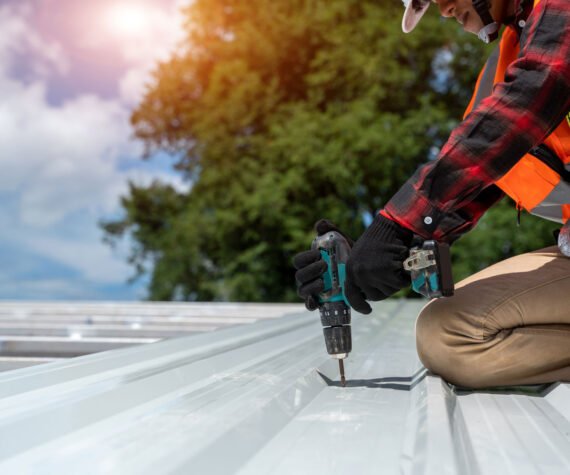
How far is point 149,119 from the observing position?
14.3 meters

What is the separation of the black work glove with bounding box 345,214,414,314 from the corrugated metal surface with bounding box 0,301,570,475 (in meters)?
0.28

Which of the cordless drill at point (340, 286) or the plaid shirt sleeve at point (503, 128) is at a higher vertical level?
the plaid shirt sleeve at point (503, 128)

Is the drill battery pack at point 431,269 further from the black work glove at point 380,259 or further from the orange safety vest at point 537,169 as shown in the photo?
the orange safety vest at point 537,169

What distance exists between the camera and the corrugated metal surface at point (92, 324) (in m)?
2.54

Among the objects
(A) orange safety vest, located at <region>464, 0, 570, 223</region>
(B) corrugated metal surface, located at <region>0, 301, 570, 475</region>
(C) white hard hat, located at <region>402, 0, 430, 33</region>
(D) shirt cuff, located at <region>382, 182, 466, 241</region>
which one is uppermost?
(C) white hard hat, located at <region>402, 0, 430, 33</region>

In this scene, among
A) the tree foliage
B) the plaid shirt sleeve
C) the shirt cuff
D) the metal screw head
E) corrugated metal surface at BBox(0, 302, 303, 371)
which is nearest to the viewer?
the plaid shirt sleeve

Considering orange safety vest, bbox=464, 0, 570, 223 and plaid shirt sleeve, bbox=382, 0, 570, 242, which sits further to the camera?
orange safety vest, bbox=464, 0, 570, 223

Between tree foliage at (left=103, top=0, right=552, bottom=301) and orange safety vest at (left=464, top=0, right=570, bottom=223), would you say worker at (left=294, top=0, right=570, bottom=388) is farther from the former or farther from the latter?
tree foliage at (left=103, top=0, right=552, bottom=301)

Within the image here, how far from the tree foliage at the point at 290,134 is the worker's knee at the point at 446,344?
28.0 feet

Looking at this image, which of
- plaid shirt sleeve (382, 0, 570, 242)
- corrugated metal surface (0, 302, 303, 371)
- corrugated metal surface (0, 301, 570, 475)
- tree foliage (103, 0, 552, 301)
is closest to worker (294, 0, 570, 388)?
plaid shirt sleeve (382, 0, 570, 242)

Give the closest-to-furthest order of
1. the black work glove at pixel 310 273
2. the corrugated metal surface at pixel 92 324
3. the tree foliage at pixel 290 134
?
the black work glove at pixel 310 273, the corrugated metal surface at pixel 92 324, the tree foliage at pixel 290 134

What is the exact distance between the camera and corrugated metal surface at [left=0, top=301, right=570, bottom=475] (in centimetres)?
87

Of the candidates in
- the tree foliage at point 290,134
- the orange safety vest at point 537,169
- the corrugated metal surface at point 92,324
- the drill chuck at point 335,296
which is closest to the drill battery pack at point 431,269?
the drill chuck at point 335,296

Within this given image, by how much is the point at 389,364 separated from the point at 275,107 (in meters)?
11.2
